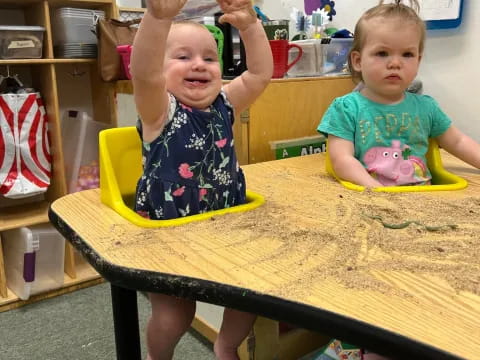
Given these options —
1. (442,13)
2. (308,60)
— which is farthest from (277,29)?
(442,13)

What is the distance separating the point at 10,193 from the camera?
1699mm

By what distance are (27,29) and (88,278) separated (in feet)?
3.13

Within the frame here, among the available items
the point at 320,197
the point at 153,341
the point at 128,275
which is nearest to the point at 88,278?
the point at 153,341

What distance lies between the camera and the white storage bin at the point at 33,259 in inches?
69.6

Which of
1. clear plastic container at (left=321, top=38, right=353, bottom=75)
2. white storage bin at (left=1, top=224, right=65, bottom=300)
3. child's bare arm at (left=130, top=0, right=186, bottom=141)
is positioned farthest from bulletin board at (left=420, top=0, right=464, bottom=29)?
white storage bin at (left=1, top=224, right=65, bottom=300)

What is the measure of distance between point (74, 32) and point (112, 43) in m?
0.19

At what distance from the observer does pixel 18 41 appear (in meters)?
1.66

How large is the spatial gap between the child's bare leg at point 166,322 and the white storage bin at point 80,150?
1185 mm

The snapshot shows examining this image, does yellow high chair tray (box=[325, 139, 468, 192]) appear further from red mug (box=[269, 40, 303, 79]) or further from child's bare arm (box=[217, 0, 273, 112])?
red mug (box=[269, 40, 303, 79])

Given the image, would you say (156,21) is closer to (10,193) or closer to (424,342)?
(424,342)

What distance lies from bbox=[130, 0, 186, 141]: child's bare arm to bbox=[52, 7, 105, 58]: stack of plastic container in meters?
1.16

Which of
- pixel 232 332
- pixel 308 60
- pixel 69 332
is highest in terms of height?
pixel 308 60

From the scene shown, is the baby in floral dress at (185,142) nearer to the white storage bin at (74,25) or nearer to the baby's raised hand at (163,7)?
the baby's raised hand at (163,7)

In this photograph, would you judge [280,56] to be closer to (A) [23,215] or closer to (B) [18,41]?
(B) [18,41]
